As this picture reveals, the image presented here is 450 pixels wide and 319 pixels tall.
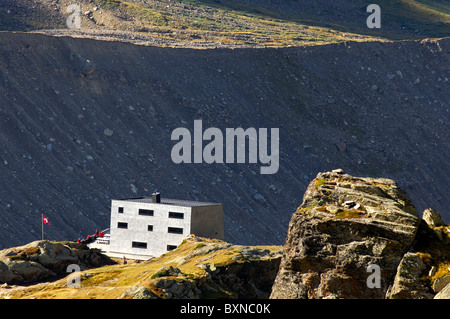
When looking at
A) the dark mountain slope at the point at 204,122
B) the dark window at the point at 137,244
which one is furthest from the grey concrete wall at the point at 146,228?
the dark mountain slope at the point at 204,122

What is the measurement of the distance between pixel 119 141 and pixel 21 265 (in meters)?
38.9

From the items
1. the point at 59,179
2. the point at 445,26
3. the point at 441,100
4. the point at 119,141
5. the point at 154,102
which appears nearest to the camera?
the point at 59,179

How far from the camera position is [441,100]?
467ft

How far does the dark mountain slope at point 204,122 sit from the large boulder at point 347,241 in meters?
49.7

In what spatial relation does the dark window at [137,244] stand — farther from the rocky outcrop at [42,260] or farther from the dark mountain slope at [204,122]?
the dark mountain slope at [204,122]

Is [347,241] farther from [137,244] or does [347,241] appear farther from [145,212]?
[137,244]

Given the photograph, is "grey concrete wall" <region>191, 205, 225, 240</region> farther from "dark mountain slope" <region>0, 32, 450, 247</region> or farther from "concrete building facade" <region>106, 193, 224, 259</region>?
"dark mountain slope" <region>0, 32, 450, 247</region>

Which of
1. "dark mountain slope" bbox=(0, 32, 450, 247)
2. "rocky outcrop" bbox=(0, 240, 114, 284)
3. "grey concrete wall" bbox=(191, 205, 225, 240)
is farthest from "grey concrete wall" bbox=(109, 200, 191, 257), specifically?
"dark mountain slope" bbox=(0, 32, 450, 247)

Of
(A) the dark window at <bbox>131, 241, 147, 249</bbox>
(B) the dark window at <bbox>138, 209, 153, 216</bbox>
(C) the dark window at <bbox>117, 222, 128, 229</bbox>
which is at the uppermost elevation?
(B) the dark window at <bbox>138, 209, 153, 216</bbox>

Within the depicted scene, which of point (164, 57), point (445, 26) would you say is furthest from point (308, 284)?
point (445, 26)

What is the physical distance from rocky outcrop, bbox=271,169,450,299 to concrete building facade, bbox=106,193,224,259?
132ft

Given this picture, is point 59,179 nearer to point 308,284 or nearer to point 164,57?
point 164,57

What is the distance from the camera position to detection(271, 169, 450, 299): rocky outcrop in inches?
1251

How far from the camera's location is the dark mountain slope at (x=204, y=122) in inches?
3568
